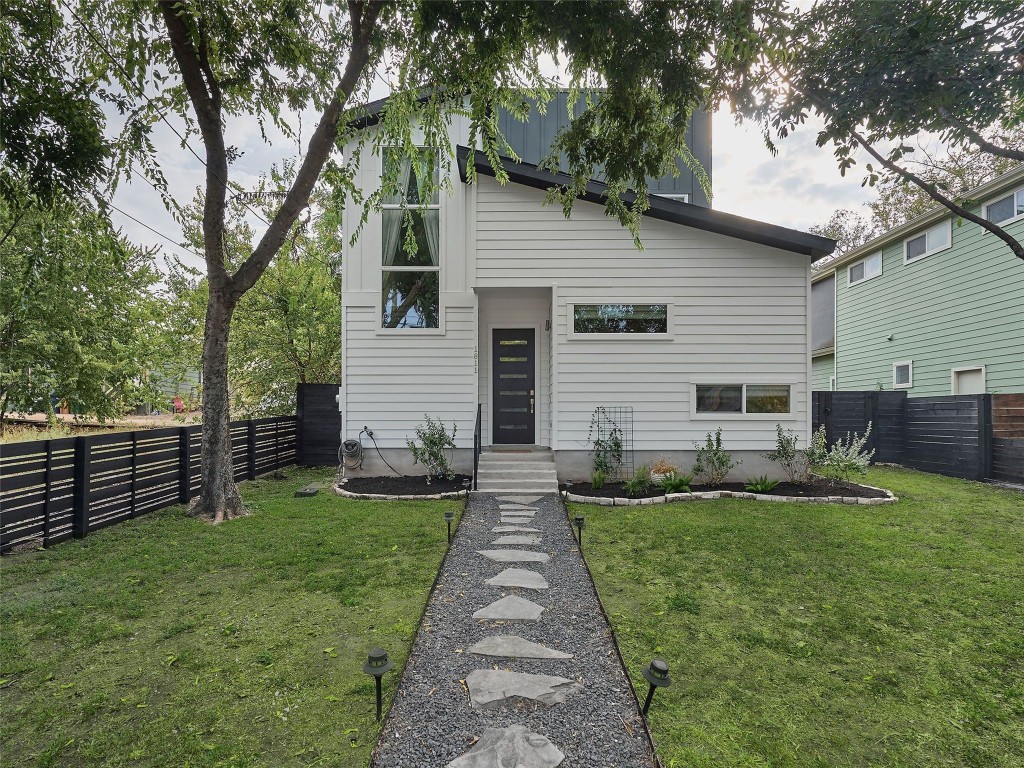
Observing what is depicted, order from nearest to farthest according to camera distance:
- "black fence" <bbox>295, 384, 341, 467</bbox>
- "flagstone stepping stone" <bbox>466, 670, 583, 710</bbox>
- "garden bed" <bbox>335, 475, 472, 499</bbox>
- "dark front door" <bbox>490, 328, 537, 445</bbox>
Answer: "flagstone stepping stone" <bbox>466, 670, 583, 710</bbox>
"garden bed" <bbox>335, 475, 472, 499</bbox>
"dark front door" <bbox>490, 328, 537, 445</bbox>
"black fence" <bbox>295, 384, 341, 467</bbox>

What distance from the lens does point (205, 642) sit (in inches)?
104

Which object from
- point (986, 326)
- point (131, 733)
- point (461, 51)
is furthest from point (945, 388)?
point (131, 733)

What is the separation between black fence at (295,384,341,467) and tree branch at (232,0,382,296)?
13.3ft

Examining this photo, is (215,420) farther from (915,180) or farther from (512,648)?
(915,180)

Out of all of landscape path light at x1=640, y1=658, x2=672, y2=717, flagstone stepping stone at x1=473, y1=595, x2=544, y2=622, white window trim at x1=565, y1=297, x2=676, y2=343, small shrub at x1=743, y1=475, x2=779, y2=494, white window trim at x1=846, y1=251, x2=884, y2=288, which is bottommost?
flagstone stepping stone at x1=473, y1=595, x2=544, y2=622

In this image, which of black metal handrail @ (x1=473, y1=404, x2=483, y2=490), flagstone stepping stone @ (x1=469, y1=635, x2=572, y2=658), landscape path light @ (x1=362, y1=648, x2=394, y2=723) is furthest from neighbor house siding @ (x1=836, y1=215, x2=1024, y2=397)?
landscape path light @ (x1=362, y1=648, x2=394, y2=723)

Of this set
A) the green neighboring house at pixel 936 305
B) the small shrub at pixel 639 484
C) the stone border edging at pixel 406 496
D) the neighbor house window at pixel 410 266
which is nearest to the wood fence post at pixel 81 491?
the stone border edging at pixel 406 496

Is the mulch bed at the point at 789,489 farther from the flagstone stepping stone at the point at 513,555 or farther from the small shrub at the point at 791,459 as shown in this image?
the flagstone stepping stone at the point at 513,555

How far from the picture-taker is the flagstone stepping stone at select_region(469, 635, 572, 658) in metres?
2.50

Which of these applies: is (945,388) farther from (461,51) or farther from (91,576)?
(91,576)

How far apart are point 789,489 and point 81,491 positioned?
8491mm

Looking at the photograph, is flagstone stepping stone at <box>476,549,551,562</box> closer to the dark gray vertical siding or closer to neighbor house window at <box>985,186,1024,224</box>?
the dark gray vertical siding

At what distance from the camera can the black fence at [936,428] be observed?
7773 mm

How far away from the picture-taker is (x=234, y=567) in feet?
12.7
